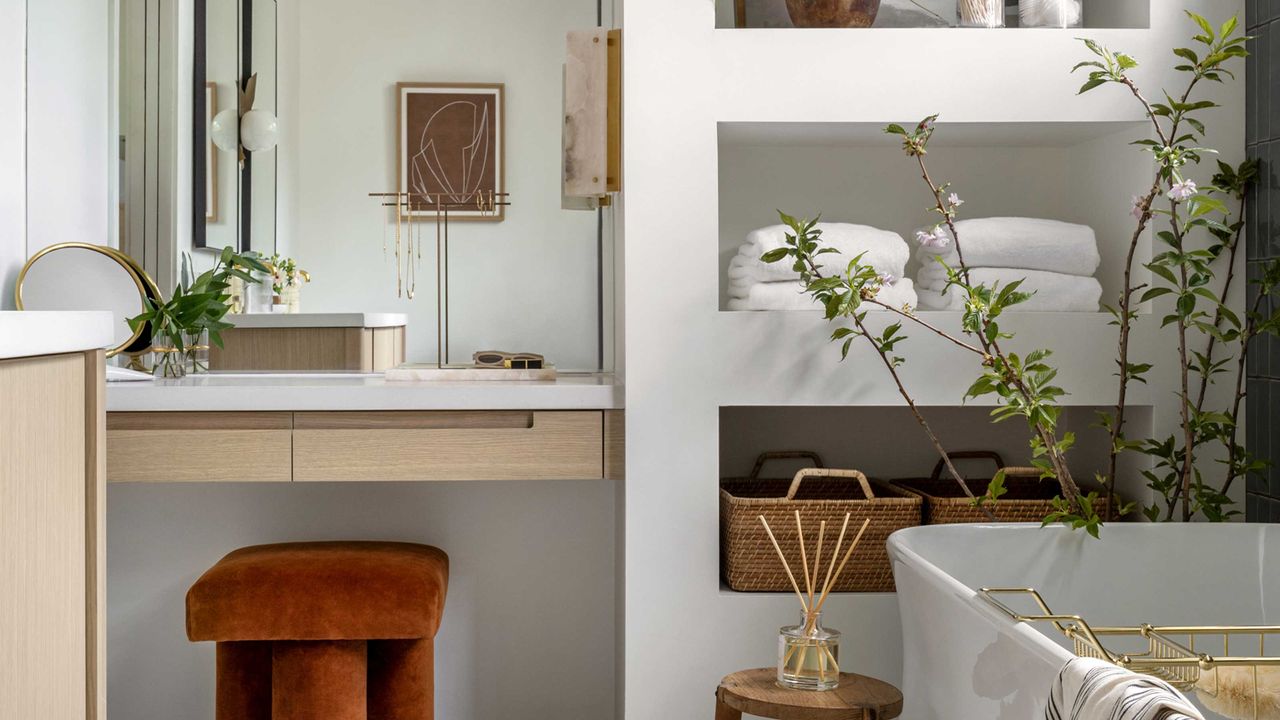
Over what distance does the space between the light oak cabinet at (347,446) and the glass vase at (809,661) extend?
0.50m

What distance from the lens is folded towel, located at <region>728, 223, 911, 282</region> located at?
6.75 feet

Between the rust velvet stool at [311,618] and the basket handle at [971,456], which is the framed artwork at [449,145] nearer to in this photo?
the rust velvet stool at [311,618]

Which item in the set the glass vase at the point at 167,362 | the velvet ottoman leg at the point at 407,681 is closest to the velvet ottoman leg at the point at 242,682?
the velvet ottoman leg at the point at 407,681

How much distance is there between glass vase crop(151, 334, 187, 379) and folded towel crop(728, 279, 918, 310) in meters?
1.30

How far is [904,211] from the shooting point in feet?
8.06

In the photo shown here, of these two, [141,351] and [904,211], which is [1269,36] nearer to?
[904,211]

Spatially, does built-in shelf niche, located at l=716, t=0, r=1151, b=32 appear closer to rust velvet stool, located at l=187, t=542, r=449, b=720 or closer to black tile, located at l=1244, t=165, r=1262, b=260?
black tile, located at l=1244, t=165, r=1262, b=260

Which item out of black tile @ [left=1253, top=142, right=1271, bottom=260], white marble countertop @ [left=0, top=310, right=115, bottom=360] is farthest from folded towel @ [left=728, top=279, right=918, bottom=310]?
white marble countertop @ [left=0, top=310, right=115, bottom=360]

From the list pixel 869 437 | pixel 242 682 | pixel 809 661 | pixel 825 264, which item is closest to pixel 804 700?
pixel 809 661

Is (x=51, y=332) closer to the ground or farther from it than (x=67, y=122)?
closer to the ground

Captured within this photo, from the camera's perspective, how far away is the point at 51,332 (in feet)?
3.57

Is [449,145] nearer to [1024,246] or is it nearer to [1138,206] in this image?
[1024,246]

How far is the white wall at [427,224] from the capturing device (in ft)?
8.14

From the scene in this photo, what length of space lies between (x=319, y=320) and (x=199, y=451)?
1.70 feet
